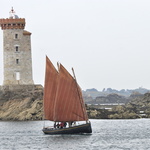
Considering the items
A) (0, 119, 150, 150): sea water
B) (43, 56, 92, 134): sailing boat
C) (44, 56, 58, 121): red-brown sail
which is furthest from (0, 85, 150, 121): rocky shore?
(43, 56, 92, 134): sailing boat

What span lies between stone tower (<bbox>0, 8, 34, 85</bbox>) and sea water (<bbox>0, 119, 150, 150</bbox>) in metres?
21.2

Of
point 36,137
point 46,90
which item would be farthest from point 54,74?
point 36,137

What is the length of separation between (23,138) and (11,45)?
129 ft

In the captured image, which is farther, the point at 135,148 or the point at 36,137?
the point at 36,137

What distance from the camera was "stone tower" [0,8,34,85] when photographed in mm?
106250

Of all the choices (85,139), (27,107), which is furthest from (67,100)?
(27,107)

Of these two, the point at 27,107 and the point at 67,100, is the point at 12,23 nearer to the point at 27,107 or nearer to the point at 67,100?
the point at 27,107

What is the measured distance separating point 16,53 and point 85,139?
4381cm

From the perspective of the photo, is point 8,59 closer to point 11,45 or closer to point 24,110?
A: point 11,45

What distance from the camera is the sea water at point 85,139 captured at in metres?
60.2

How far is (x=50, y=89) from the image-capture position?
73312mm

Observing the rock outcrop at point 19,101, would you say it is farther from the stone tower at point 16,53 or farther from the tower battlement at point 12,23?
the tower battlement at point 12,23

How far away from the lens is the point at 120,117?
3915 inches

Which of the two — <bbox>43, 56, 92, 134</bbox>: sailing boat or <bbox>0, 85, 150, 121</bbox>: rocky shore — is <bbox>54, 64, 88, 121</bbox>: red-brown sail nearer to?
<bbox>43, 56, 92, 134</bbox>: sailing boat
